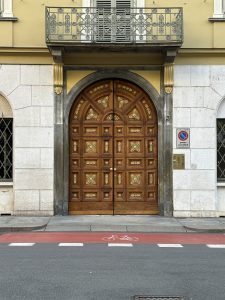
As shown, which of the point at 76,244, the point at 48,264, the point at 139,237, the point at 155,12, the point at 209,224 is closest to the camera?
the point at 48,264

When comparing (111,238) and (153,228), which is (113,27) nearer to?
(153,228)

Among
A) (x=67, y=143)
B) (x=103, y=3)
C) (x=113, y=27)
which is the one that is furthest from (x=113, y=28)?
(x=67, y=143)

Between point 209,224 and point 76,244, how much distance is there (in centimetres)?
406

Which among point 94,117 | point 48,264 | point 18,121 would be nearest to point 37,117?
point 18,121

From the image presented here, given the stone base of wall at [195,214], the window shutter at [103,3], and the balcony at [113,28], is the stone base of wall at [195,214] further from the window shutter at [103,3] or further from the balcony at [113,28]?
the window shutter at [103,3]

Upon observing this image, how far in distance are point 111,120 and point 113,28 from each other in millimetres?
2485

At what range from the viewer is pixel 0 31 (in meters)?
14.9

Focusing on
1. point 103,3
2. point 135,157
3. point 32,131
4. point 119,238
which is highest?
point 103,3

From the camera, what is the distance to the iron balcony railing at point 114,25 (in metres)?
14.3

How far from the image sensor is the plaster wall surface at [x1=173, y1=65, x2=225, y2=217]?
591 inches

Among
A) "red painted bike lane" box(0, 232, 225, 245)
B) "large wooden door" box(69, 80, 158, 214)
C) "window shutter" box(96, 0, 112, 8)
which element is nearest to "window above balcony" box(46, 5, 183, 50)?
"window shutter" box(96, 0, 112, 8)

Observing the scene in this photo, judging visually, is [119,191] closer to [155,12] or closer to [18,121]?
[18,121]

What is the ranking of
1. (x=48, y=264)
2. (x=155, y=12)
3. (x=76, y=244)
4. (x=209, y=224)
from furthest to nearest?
(x=155, y=12) < (x=209, y=224) < (x=76, y=244) < (x=48, y=264)

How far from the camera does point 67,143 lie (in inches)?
599
